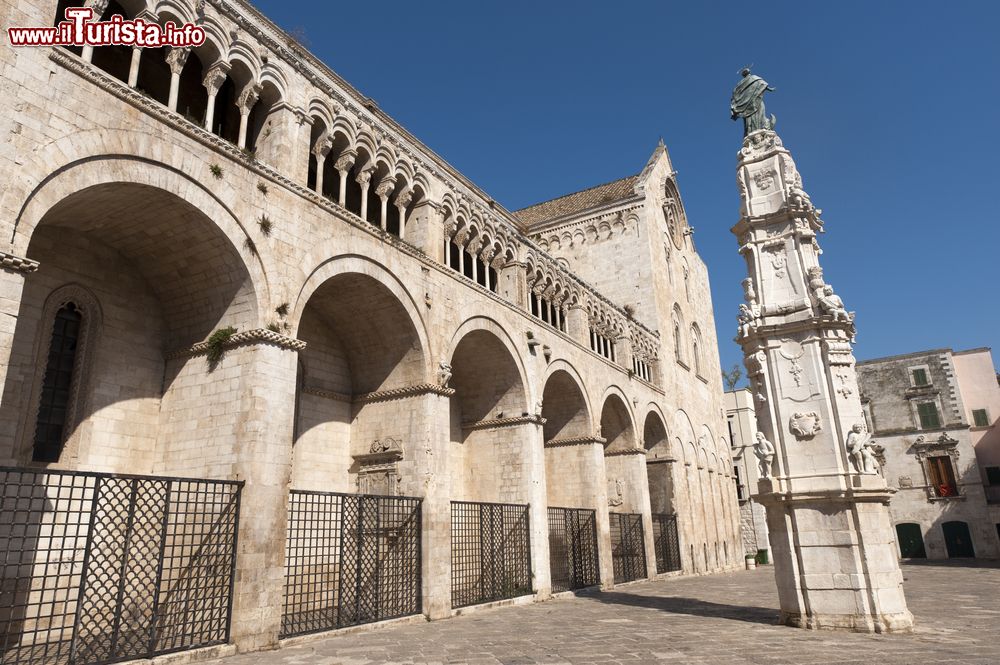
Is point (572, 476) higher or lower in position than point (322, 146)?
lower

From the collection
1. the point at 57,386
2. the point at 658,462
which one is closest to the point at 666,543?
the point at 658,462

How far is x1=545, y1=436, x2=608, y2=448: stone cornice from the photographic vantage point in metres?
20.1

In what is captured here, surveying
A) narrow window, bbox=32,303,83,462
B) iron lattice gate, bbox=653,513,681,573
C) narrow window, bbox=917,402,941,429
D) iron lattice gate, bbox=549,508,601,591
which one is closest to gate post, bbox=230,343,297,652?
narrow window, bbox=32,303,83,462

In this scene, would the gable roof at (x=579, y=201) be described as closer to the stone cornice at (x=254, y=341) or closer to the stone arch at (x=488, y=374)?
the stone arch at (x=488, y=374)

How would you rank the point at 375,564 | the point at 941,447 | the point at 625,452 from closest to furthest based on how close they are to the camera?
the point at 375,564, the point at 625,452, the point at 941,447

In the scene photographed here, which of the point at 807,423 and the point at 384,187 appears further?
the point at 384,187

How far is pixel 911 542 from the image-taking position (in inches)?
1388

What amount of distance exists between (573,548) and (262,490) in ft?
37.9

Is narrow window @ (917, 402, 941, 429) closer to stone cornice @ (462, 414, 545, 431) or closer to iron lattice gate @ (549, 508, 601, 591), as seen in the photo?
iron lattice gate @ (549, 508, 601, 591)

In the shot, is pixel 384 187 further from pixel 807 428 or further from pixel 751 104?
pixel 807 428

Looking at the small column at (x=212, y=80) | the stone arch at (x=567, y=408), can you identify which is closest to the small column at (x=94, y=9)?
the small column at (x=212, y=80)

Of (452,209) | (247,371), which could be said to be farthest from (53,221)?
(452,209)

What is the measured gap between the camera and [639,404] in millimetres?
24375

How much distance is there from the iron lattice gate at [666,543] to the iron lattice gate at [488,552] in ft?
31.5
